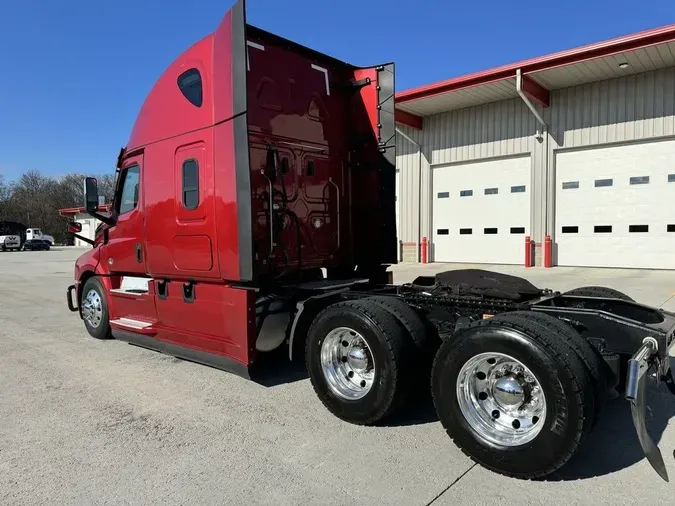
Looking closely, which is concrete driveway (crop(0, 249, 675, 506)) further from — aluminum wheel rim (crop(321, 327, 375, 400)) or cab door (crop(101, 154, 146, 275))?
cab door (crop(101, 154, 146, 275))

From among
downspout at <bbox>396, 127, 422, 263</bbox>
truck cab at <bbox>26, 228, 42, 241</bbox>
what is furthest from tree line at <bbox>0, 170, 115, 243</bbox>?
downspout at <bbox>396, 127, 422, 263</bbox>

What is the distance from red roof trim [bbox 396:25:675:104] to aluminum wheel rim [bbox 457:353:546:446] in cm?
1270

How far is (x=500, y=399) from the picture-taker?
319 centimetres

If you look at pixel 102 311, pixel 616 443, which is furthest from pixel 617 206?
pixel 102 311

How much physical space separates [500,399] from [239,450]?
5.92ft

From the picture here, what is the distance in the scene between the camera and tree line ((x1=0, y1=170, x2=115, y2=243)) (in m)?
69.0

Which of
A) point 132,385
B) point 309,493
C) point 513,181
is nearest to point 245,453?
point 309,493

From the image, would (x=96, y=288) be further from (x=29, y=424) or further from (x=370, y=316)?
(x=370, y=316)

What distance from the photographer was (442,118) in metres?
18.6

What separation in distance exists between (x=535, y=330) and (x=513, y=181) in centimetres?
1508

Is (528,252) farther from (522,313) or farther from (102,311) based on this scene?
(522,313)

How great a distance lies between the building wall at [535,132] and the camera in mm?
14273

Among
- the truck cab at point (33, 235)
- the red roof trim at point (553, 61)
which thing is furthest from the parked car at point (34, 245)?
the red roof trim at point (553, 61)

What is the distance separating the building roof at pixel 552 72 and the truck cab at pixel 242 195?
33.8 feet
